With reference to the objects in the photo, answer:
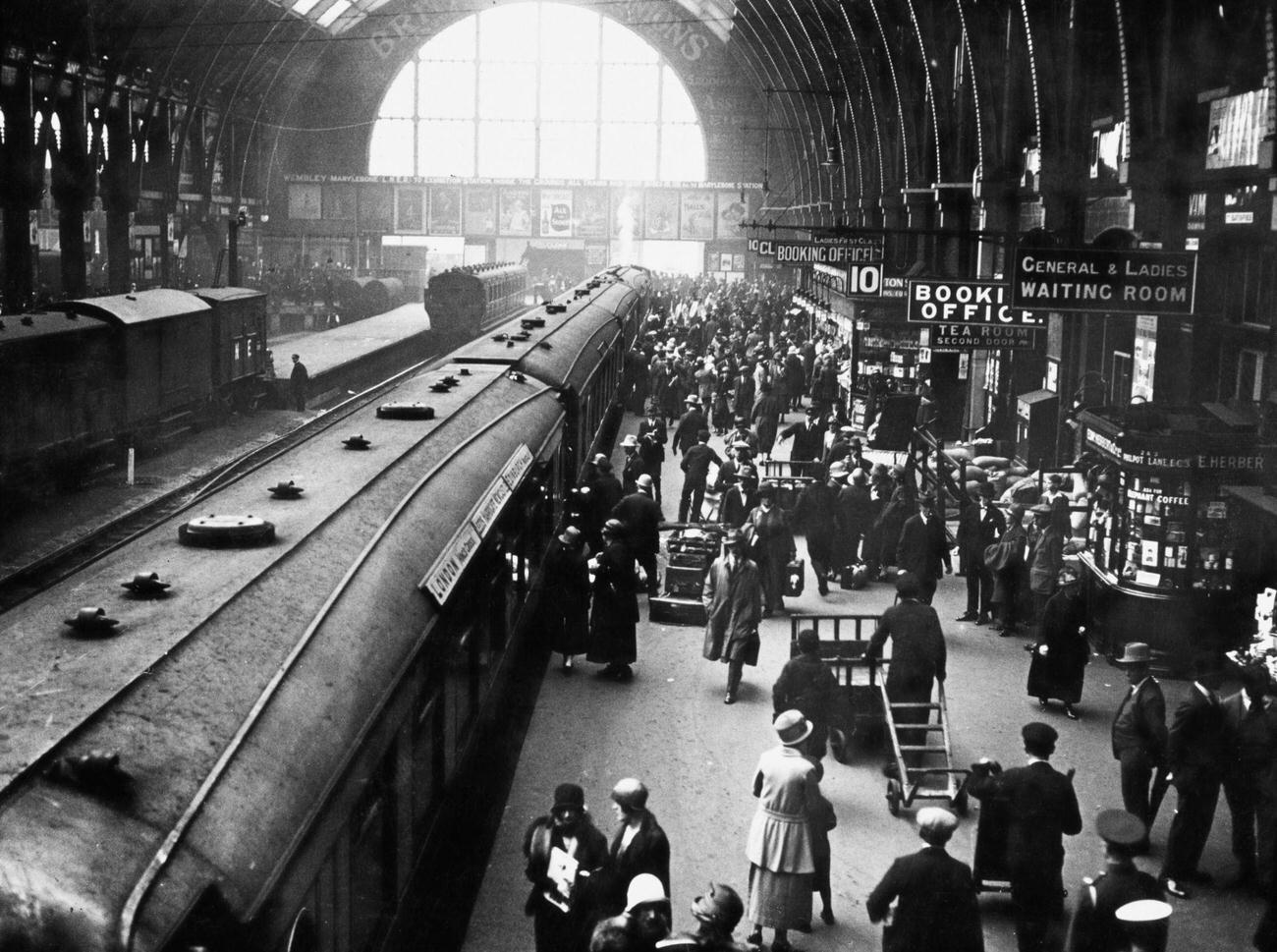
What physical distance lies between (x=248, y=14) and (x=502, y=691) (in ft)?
127

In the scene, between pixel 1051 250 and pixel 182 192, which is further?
pixel 182 192

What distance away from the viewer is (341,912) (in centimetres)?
521

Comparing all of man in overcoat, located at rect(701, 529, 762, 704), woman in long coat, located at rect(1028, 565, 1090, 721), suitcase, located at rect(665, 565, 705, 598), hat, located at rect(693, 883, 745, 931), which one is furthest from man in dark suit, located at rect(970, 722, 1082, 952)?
suitcase, located at rect(665, 565, 705, 598)

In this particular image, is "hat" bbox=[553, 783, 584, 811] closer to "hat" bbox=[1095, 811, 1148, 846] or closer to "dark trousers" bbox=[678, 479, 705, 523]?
"hat" bbox=[1095, 811, 1148, 846]

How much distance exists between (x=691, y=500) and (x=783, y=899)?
38.4 feet

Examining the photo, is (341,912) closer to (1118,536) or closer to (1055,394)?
(1118,536)

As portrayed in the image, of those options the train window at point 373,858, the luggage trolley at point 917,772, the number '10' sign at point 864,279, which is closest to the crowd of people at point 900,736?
the luggage trolley at point 917,772

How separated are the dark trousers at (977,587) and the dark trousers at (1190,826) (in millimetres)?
6374

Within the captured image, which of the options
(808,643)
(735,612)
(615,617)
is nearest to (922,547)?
(735,612)

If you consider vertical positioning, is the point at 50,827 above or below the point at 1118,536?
above

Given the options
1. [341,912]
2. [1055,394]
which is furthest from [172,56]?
[341,912]

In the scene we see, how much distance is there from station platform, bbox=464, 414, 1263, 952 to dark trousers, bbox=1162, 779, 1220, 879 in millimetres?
200

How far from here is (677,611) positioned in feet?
49.4

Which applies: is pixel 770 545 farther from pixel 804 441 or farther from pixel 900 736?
pixel 804 441
